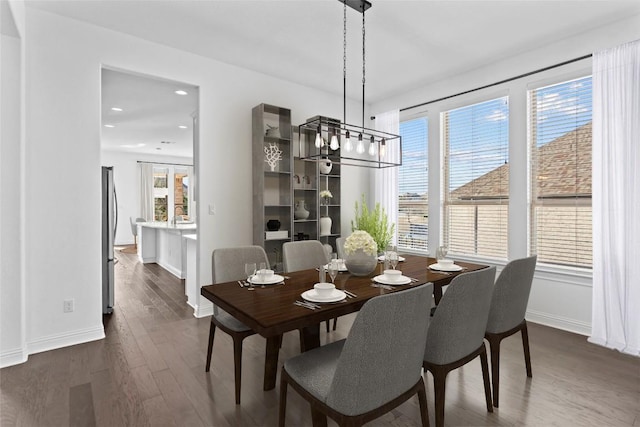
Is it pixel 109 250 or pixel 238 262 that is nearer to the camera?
pixel 238 262

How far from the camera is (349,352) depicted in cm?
125

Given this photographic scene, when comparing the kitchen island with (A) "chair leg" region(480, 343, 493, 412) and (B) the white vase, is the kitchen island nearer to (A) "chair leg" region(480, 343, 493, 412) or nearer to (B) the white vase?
(B) the white vase

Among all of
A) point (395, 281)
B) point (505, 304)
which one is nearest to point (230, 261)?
point (395, 281)

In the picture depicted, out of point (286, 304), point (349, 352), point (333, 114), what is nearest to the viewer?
point (349, 352)

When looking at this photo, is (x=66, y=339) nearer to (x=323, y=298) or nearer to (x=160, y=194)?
(x=323, y=298)

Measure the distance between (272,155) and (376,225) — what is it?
1745 millimetres

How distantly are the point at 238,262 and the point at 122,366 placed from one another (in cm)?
117

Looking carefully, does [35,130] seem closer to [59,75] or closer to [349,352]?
[59,75]

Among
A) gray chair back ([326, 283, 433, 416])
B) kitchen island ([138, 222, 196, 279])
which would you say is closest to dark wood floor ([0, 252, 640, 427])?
gray chair back ([326, 283, 433, 416])

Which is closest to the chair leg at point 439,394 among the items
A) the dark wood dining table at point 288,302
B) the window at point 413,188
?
the dark wood dining table at point 288,302

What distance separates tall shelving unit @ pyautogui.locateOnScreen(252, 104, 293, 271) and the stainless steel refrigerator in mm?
1588

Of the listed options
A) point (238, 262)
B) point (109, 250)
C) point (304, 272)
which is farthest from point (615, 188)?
point (109, 250)

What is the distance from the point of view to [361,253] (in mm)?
2334

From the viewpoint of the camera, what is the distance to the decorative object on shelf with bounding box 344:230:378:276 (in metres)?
2.31
